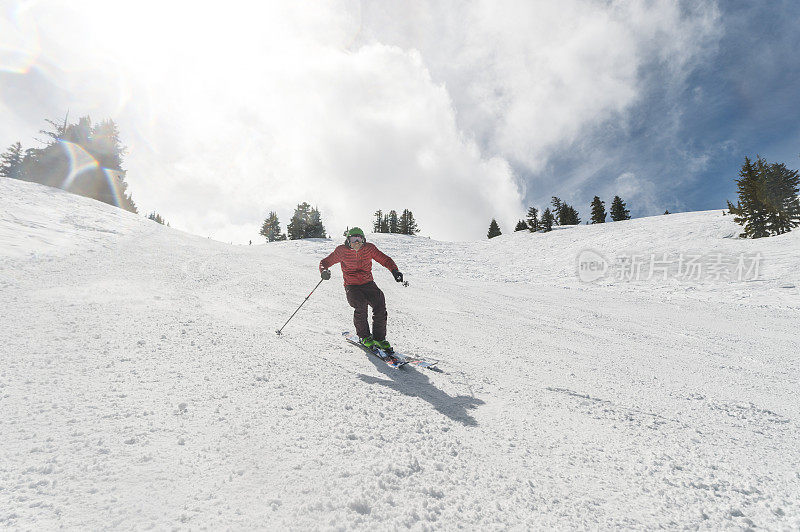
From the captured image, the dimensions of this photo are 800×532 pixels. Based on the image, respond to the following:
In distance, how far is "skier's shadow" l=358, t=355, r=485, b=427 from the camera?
3.28m

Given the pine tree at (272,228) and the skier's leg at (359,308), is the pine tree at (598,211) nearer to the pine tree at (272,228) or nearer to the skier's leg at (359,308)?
the pine tree at (272,228)

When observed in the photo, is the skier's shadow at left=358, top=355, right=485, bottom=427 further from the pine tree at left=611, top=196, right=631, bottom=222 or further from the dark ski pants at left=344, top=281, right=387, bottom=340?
the pine tree at left=611, top=196, right=631, bottom=222

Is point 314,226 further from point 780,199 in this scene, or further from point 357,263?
point 780,199

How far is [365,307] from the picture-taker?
17.9 ft

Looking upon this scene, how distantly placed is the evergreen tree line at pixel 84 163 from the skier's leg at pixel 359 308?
→ 3485 centimetres

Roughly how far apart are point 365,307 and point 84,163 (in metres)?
38.1

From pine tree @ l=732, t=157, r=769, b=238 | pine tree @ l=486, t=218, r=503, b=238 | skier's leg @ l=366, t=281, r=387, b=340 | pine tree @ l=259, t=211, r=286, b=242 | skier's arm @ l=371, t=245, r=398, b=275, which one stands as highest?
pine tree @ l=486, t=218, r=503, b=238

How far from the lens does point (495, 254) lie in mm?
33031

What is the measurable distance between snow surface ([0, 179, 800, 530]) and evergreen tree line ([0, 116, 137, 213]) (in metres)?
29.6

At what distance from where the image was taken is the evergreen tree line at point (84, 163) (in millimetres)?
27578

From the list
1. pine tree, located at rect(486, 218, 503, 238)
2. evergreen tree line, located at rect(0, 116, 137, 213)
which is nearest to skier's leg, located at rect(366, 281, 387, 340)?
evergreen tree line, located at rect(0, 116, 137, 213)

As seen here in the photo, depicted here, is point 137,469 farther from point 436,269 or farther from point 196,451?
point 436,269

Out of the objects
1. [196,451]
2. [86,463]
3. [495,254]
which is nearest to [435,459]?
[196,451]

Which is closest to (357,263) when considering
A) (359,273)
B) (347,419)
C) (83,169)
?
(359,273)
